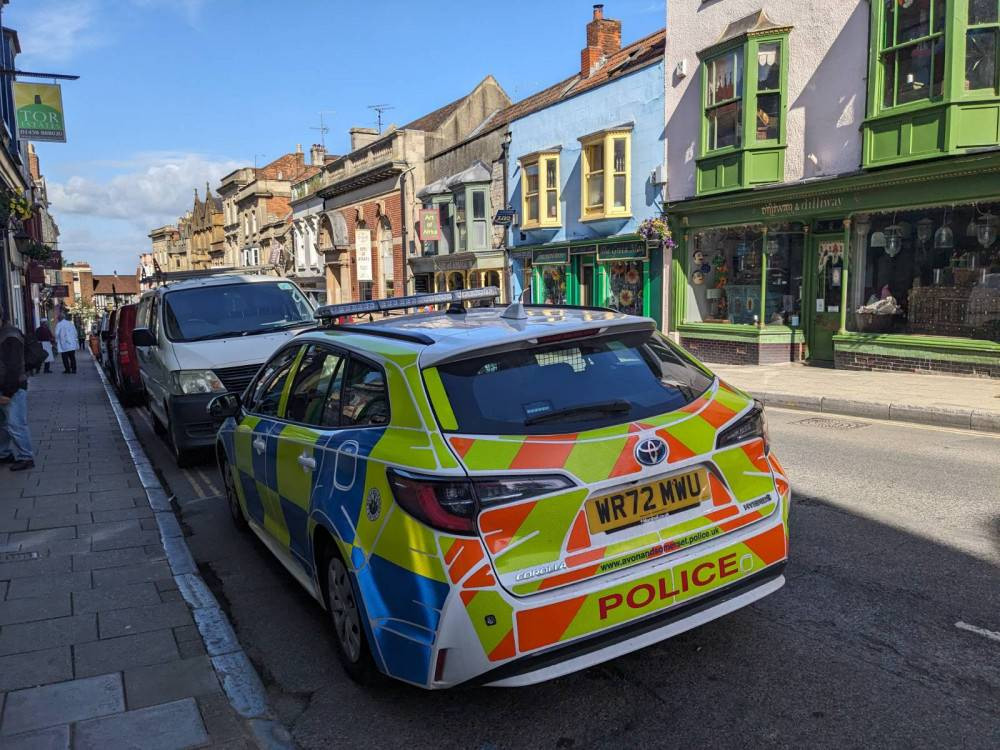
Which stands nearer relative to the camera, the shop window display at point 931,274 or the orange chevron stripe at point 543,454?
the orange chevron stripe at point 543,454

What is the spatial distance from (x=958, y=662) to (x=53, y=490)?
724cm

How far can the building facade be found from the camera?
39.5 ft

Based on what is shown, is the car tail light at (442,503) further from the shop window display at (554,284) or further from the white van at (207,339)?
the shop window display at (554,284)

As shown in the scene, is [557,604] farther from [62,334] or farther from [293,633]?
[62,334]

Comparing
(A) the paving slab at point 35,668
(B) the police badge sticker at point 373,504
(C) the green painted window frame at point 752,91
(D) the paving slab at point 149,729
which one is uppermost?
(C) the green painted window frame at point 752,91

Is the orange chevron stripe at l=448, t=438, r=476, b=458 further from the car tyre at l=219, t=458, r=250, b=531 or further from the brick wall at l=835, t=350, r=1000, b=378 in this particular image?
the brick wall at l=835, t=350, r=1000, b=378

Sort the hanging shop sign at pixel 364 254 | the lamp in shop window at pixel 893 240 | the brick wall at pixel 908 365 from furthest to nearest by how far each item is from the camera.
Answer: the hanging shop sign at pixel 364 254, the lamp in shop window at pixel 893 240, the brick wall at pixel 908 365

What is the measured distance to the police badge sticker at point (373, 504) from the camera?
10.0 ft

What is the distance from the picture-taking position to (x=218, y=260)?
65.2 metres

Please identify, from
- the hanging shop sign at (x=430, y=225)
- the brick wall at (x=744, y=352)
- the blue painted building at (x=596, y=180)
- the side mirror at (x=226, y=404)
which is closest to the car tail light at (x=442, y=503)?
the side mirror at (x=226, y=404)

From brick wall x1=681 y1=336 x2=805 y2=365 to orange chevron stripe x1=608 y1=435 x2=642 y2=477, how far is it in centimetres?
1338

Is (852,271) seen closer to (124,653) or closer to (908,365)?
(908,365)

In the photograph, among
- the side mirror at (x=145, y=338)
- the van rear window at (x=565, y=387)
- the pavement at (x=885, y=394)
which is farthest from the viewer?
the pavement at (x=885, y=394)

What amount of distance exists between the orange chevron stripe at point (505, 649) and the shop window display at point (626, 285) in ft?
55.7
